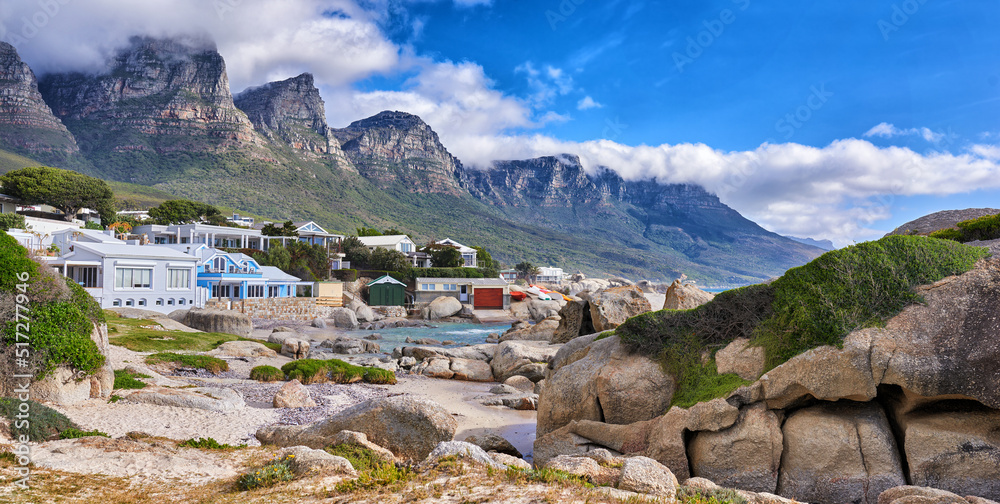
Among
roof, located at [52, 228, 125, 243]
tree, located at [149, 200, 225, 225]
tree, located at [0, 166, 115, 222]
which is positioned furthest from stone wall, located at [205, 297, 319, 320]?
tree, located at [0, 166, 115, 222]

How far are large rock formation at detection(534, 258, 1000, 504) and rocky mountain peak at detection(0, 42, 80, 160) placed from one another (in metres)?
150

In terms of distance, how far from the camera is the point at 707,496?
272 inches

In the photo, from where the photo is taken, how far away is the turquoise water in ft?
147

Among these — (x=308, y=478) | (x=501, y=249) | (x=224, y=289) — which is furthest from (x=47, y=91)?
(x=308, y=478)

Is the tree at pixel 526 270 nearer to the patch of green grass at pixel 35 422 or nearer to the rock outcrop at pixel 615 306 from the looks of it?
the rock outcrop at pixel 615 306

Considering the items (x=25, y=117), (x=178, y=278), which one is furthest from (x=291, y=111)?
(x=178, y=278)

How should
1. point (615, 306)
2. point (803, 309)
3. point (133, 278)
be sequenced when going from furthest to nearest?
point (133, 278), point (615, 306), point (803, 309)

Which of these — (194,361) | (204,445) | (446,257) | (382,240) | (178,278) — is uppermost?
(382,240)

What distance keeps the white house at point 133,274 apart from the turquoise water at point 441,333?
14781mm

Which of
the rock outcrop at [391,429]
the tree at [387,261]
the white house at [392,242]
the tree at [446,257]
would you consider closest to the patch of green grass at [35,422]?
the rock outcrop at [391,429]

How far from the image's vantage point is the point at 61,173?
71.4 m

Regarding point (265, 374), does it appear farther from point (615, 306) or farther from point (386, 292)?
point (386, 292)

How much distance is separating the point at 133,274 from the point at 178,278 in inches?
147

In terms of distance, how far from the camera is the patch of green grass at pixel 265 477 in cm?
704
